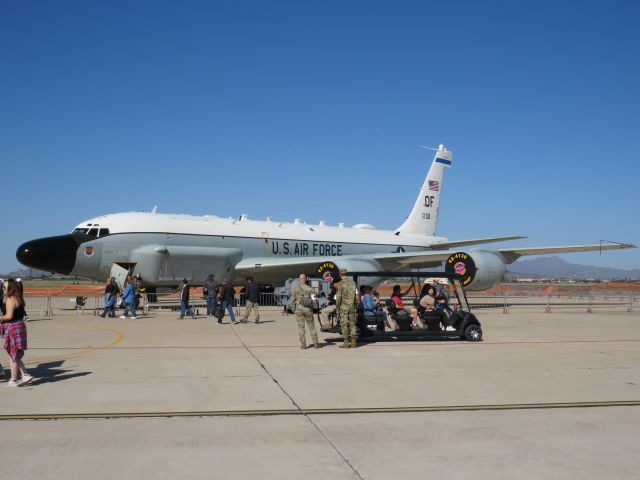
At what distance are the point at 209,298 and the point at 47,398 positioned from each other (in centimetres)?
1539

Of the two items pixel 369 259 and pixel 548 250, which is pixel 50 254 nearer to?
pixel 369 259

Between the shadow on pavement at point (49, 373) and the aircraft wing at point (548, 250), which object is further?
Result: the aircraft wing at point (548, 250)

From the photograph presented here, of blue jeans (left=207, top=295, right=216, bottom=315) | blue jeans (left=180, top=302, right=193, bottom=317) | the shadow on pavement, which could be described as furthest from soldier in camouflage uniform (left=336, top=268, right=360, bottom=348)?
blue jeans (left=207, top=295, right=216, bottom=315)

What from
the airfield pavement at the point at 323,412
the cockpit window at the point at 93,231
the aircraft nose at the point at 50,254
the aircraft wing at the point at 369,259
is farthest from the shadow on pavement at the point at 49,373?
the aircraft wing at the point at 369,259

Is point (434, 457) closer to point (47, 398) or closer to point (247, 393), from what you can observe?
point (247, 393)

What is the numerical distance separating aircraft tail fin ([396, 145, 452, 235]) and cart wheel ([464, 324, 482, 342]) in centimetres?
2367

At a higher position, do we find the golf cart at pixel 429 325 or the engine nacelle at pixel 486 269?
the engine nacelle at pixel 486 269

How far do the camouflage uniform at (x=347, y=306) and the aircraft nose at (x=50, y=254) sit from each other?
14.5 metres

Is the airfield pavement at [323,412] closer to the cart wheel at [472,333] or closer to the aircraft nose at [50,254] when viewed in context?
the cart wheel at [472,333]

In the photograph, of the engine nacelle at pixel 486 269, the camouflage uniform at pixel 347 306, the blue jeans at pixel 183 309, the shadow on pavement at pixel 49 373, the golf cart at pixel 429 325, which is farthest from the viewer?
the engine nacelle at pixel 486 269

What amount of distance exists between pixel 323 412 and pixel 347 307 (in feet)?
19.8

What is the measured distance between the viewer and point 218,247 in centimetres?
2827

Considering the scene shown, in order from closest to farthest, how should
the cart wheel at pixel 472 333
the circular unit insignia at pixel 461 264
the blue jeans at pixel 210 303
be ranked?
the cart wheel at pixel 472 333 → the blue jeans at pixel 210 303 → the circular unit insignia at pixel 461 264

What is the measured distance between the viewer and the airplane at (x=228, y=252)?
24469 millimetres
